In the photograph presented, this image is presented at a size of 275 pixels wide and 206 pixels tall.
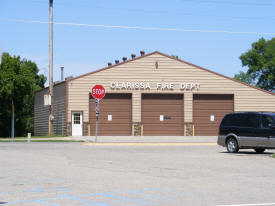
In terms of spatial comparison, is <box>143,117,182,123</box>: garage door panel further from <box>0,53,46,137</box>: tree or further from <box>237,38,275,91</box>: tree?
<box>237,38,275,91</box>: tree

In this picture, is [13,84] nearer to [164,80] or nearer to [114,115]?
[114,115]

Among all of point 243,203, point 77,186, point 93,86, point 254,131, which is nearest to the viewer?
point 243,203

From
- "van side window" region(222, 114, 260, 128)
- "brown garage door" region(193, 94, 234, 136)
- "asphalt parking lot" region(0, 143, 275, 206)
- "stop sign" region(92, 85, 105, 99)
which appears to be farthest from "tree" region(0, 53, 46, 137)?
"asphalt parking lot" region(0, 143, 275, 206)

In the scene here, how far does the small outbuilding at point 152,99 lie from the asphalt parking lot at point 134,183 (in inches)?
1031

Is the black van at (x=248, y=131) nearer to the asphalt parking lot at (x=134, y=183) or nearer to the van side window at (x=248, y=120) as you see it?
the van side window at (x=248, y=120)

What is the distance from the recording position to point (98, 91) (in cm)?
4141

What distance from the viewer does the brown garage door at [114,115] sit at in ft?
146

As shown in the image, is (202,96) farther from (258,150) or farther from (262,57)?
(262,57)

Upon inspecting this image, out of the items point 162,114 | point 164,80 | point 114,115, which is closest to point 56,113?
point 114,115

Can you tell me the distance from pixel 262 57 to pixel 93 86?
4657 cm

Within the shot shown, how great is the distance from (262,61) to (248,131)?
207 feet

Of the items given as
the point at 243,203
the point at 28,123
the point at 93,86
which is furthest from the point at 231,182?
the point at 28,123

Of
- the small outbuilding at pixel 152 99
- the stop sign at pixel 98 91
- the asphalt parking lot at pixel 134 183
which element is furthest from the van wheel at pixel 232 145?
the small outbuilding at pixel 152 99

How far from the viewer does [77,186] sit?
37.0 feet
